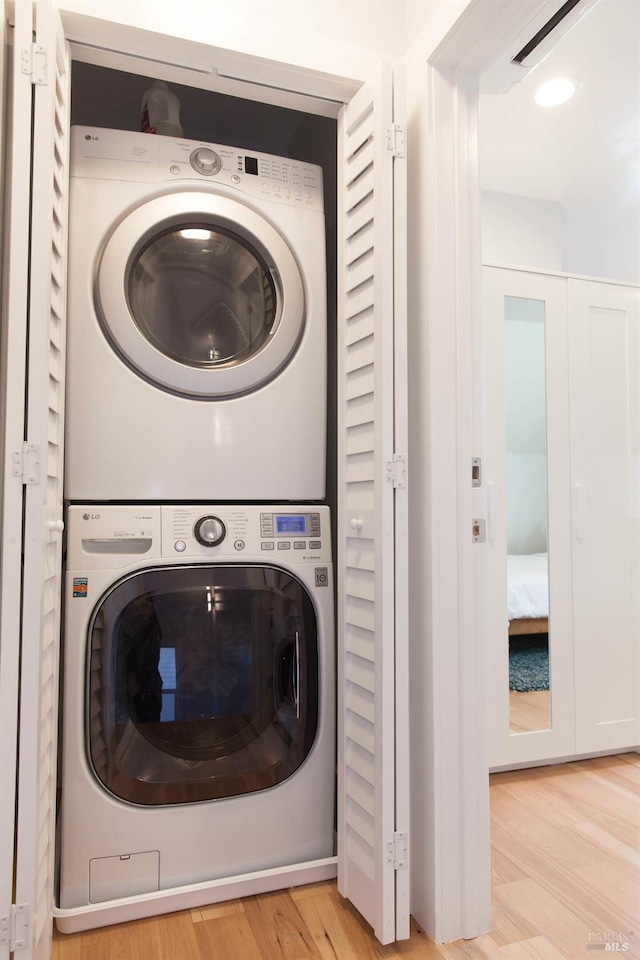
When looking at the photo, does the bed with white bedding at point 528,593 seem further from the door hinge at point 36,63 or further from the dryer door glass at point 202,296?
the door hinge at point 36,63

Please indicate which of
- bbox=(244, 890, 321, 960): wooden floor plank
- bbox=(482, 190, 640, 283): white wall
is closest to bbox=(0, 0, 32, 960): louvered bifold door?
bbox=(244, 890, 321, 960): wooden floor plank

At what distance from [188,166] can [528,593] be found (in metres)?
1.73

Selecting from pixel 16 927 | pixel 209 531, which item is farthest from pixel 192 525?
pixel 16 927

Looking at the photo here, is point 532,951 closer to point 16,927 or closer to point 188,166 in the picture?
point 16,927

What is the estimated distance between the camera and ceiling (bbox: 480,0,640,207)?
75.6 inches

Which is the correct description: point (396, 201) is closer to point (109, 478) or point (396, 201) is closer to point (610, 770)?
point (109, 478)

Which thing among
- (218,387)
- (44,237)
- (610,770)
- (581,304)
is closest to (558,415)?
(581,304)

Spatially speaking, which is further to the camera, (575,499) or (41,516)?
(575,499)

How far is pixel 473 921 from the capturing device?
1346 mm

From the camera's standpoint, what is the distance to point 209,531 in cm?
150

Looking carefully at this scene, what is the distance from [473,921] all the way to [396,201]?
1.51 meters

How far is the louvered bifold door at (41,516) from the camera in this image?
1.11m

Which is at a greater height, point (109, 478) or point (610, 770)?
point (109, 478)

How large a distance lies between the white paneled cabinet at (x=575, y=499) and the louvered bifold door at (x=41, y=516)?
1467 millimetres
